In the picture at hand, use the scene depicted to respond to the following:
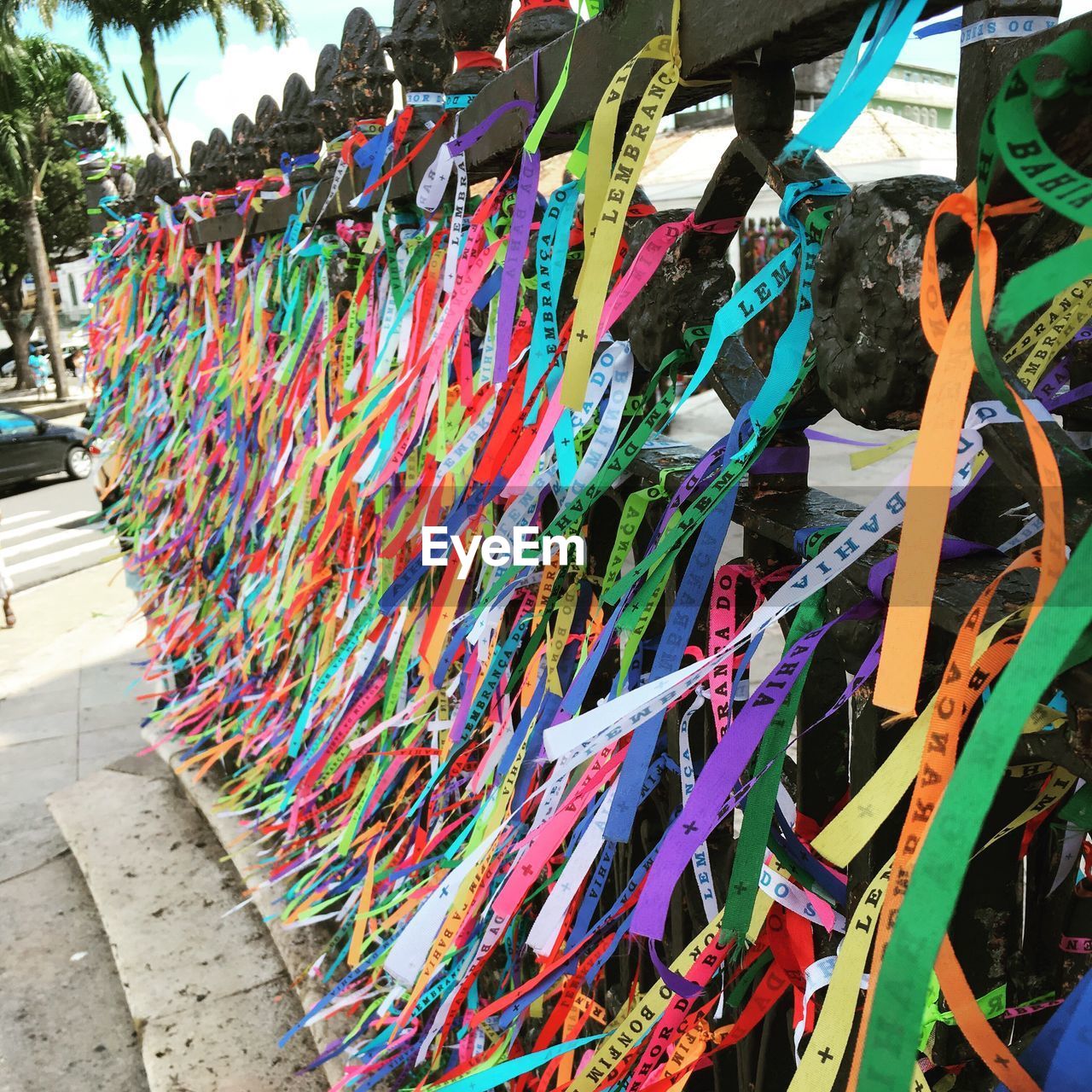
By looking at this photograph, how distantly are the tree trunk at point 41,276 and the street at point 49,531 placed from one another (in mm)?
12705

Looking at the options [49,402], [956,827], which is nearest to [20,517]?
[956,827]

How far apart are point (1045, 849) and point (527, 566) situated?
76cm

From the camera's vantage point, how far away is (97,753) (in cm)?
484

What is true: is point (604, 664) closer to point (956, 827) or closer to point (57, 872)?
point (956, 827)

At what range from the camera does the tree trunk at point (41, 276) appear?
85.7 feet

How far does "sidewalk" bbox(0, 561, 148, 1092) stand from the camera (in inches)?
103

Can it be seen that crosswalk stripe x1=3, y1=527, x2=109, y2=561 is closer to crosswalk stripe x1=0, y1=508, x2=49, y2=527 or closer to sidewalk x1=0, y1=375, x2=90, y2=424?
crosswalk stripe x1=0, y1=508, x2=49, y2=527

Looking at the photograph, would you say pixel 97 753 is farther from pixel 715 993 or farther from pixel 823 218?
pixel 823 218

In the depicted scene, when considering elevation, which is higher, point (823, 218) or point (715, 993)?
point (823, 218)

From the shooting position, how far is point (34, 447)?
50.2 ft

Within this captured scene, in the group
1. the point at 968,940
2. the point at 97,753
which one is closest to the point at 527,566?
the point at 968,940

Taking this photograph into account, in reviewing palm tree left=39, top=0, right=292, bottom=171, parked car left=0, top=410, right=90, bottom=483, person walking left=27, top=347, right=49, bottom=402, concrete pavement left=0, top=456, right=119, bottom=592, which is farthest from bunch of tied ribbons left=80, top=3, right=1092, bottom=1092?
person walking left=27, top=347, right=49, bottom=402

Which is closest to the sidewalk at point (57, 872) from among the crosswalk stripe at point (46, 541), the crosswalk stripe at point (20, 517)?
the crosswalk stripe at point (46, 541)

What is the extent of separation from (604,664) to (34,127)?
107 feet
